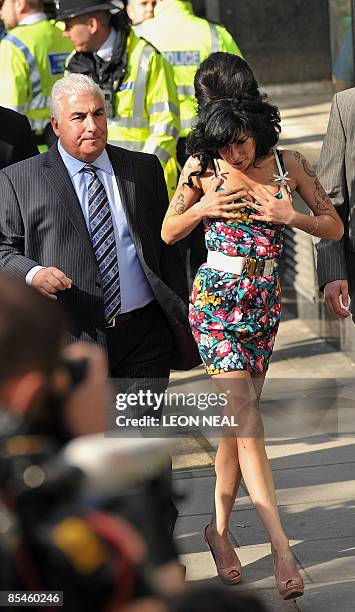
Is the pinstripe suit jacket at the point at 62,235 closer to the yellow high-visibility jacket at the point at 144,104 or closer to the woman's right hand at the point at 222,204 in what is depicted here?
the woman's right hand at the point at 222,204

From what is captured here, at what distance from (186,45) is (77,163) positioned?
3.20m

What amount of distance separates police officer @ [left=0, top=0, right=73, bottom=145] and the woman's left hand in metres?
3.09

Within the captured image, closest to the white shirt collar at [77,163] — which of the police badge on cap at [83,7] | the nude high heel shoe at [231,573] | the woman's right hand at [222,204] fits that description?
the woman's right hand at [222,204]

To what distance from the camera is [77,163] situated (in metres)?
4.66

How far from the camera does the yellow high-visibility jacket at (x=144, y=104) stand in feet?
22.2

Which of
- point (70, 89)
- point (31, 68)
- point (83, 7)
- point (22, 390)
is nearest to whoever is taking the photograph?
point (22, 390)

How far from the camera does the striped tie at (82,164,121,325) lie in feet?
15.0

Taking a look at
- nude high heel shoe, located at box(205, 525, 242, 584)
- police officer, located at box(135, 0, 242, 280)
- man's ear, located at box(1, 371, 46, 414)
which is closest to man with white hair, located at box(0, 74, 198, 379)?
nude high heel shoe, located at box(205, 525, 242, 584)

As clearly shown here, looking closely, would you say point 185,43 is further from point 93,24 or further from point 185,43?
point 93,24

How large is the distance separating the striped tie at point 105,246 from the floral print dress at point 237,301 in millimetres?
289

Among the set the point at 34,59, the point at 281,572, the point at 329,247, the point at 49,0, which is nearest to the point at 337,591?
the point at 281,572

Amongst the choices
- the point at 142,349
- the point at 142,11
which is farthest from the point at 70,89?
the point at 142,11

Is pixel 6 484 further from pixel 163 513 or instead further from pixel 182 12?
pixel 182 12

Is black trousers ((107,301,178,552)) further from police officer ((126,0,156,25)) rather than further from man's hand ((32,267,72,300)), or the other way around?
police officer ((126,0,156,25))
